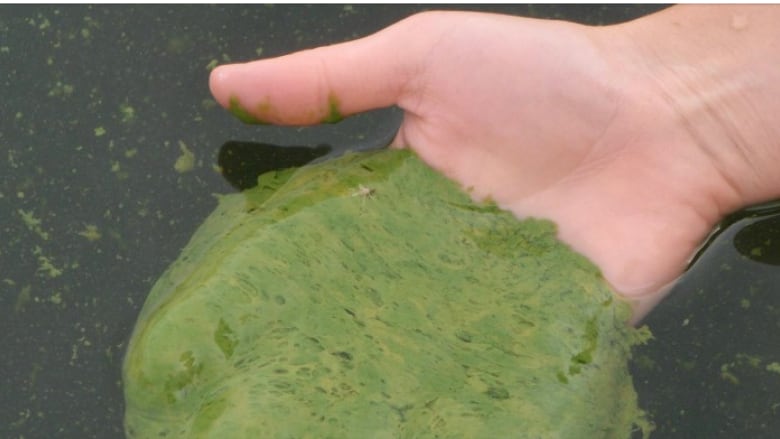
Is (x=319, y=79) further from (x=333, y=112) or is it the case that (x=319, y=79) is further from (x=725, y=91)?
(x=725, y=91)

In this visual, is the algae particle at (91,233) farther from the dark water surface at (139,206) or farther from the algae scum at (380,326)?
the algae scum at (380,326)

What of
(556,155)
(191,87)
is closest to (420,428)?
(556,155)

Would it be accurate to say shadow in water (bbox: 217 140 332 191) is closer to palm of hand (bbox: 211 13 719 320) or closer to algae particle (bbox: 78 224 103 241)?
palm of hand (bbox: 211 13 719 320)

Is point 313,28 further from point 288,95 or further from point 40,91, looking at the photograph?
point 40,91

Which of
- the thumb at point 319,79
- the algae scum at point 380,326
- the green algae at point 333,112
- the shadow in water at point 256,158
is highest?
the thumb at point 319,79

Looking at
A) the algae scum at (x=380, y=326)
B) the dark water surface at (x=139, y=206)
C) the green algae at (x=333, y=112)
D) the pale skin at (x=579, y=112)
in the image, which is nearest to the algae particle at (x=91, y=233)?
the dark water surface at (x=139, y=206)

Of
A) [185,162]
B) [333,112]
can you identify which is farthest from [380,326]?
[185,162]

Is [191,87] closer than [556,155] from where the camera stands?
No
